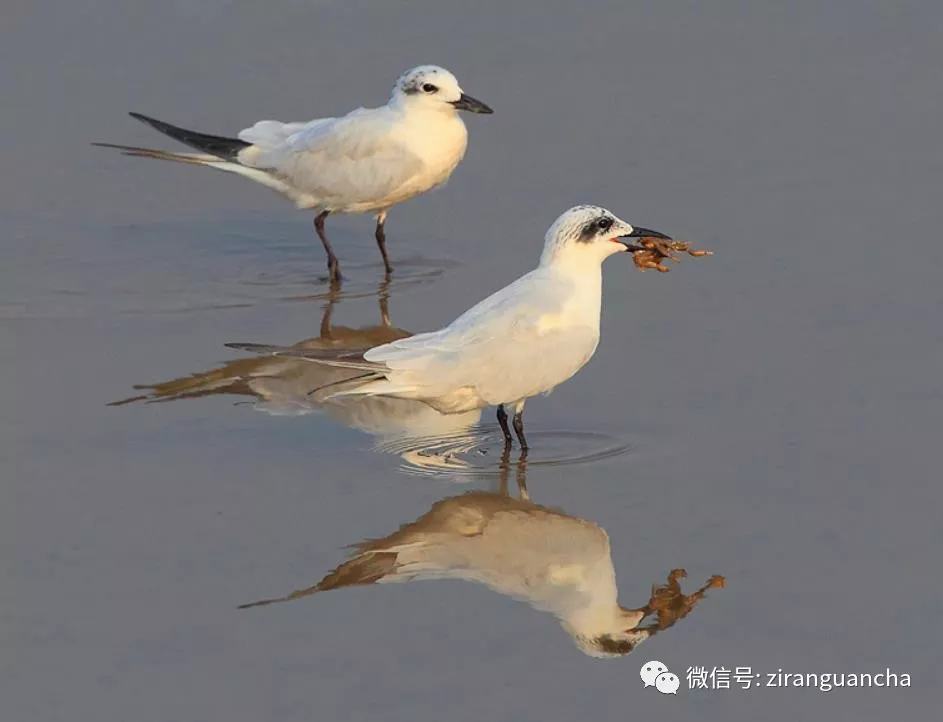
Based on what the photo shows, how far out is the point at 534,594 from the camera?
6227 millimetres

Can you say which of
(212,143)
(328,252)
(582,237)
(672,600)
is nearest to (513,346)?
(582,237)

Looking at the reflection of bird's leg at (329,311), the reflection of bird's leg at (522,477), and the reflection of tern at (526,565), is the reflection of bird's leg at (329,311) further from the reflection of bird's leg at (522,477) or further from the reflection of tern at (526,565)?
the reflection of tern at (526,565)

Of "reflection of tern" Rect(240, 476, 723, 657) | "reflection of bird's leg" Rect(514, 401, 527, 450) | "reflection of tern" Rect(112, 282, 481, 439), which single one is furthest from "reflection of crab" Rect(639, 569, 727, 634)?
"reflection of tern" Rect(112, 282, 481, 439)

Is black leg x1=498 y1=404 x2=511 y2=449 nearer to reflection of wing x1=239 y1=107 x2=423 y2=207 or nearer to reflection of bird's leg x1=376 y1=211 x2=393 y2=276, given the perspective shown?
reflection of bird's leg x1=376 y1=211 x2=393 y2=276

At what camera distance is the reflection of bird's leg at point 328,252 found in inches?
391

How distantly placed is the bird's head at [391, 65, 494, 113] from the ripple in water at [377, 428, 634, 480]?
308cm

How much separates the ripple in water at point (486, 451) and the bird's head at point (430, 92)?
3083mm

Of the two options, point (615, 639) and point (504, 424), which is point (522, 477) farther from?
point (615, 639)

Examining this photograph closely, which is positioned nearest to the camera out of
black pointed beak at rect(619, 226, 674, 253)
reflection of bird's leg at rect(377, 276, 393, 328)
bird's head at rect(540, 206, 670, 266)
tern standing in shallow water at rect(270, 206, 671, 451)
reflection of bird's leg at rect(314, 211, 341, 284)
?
tern standing in shallow water at rect(270, 206, 671, 451)

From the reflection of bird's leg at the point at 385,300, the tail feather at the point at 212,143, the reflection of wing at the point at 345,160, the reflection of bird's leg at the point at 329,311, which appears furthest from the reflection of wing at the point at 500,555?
the tail feather at the point at 212,143

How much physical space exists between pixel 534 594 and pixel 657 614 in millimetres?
409

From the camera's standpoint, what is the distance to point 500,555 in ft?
21.5

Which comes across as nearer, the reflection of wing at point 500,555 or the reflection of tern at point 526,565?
the reflection of tern at point 526,565

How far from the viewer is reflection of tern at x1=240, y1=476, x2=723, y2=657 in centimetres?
606
